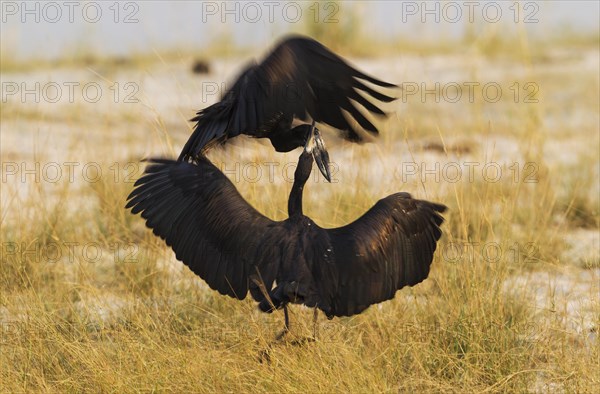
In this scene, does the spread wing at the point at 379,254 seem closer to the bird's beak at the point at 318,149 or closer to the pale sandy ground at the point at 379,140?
the bird's beak at the point at 318,149

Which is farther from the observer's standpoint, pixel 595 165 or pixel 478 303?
pixel 595 165

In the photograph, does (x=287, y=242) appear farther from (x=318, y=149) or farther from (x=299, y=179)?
(x=318, y=149)

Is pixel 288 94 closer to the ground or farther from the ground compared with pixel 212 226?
farther from the ground

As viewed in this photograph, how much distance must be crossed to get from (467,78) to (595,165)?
4790 millimetres

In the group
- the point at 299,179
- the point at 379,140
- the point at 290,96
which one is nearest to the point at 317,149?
the point at 299,179

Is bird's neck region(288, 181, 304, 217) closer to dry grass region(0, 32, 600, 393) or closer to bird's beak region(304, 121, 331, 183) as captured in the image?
bird's beak region(304, 121, 331, 183)

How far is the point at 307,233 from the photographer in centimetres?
368

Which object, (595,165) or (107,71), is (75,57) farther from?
(595,165)

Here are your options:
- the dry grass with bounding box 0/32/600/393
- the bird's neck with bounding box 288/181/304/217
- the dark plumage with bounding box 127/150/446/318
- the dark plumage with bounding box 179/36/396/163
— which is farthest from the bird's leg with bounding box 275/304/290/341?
the dark plumage with bounding box 179/36/396/163

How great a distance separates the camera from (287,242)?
12.0ft

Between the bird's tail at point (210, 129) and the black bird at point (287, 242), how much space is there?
0.41 feet

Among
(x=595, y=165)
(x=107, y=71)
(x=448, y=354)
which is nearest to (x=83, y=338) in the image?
(x=448, y=354)

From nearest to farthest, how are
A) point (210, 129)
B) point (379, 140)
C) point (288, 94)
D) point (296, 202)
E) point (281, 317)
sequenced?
point (288, 94) < point (210, 129) < point (296, 202) < point (281, 317) < point (379, 140)

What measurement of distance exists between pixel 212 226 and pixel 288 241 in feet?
1.07
